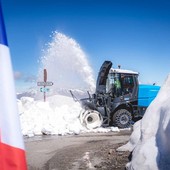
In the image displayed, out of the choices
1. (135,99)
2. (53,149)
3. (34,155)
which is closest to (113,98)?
(135,99)

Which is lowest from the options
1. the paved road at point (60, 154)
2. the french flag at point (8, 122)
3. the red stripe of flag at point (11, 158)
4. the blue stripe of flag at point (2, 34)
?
the paved road at point (60, 154)

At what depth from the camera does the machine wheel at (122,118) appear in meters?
16.3

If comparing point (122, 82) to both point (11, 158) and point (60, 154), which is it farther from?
point (11, 158)

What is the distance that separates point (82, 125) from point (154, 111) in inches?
356

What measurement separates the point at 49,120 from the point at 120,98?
166 inches

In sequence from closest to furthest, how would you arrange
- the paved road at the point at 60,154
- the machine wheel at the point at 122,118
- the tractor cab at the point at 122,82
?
the paved road at the point at 60,154 → the machine wheel at the point at 122,118 → the tractor cab at the point at 122,82

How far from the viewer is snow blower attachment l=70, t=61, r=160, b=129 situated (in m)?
16.5

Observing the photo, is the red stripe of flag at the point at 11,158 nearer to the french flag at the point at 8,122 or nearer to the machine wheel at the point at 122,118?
the french flag at the point at 8,122

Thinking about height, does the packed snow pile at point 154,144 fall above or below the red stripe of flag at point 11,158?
below

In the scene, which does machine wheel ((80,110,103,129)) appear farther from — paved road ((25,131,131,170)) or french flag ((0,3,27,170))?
french flag ((0,3,27,170))

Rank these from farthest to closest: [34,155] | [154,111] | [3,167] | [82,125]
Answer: [82,125], [34,155], [154,111], [3,167]

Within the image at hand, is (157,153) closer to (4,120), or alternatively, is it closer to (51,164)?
(51,164)

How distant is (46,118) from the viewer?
17078mm

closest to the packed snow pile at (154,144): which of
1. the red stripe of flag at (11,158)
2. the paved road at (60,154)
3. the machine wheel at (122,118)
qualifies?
the paved road at (60,154)
